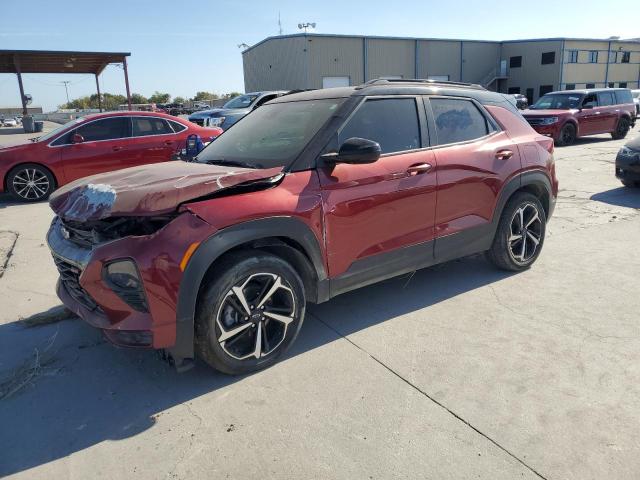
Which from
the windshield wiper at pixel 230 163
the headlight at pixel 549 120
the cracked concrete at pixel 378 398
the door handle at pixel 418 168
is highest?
the headlight at pixel 549 120

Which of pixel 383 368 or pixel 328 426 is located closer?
pixel 328 426

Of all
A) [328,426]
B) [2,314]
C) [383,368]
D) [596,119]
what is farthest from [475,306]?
[596,119]

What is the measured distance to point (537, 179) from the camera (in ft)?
15.5

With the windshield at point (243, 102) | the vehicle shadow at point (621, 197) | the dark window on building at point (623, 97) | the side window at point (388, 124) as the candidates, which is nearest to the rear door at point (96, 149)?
the side window at point (388, 124)

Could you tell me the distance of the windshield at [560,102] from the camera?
52.9ft

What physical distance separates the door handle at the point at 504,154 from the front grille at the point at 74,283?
350 cm

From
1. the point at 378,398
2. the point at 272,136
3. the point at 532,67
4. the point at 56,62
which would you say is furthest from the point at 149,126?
the point at 532,67

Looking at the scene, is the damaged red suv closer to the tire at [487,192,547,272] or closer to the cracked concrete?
the tire at [487,192,547,272]

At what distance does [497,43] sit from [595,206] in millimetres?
44204

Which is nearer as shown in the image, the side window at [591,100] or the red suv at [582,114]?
the red suv at [582,114]

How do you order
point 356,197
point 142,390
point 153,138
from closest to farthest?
point 142,390
point 356,197
point 153,138

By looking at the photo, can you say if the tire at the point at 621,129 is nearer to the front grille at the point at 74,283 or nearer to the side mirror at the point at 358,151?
the side mirror at the point at 358,151

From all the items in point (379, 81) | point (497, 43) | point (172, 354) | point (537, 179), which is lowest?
point (172, 354)

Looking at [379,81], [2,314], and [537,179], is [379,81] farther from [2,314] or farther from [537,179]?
[2,314]
